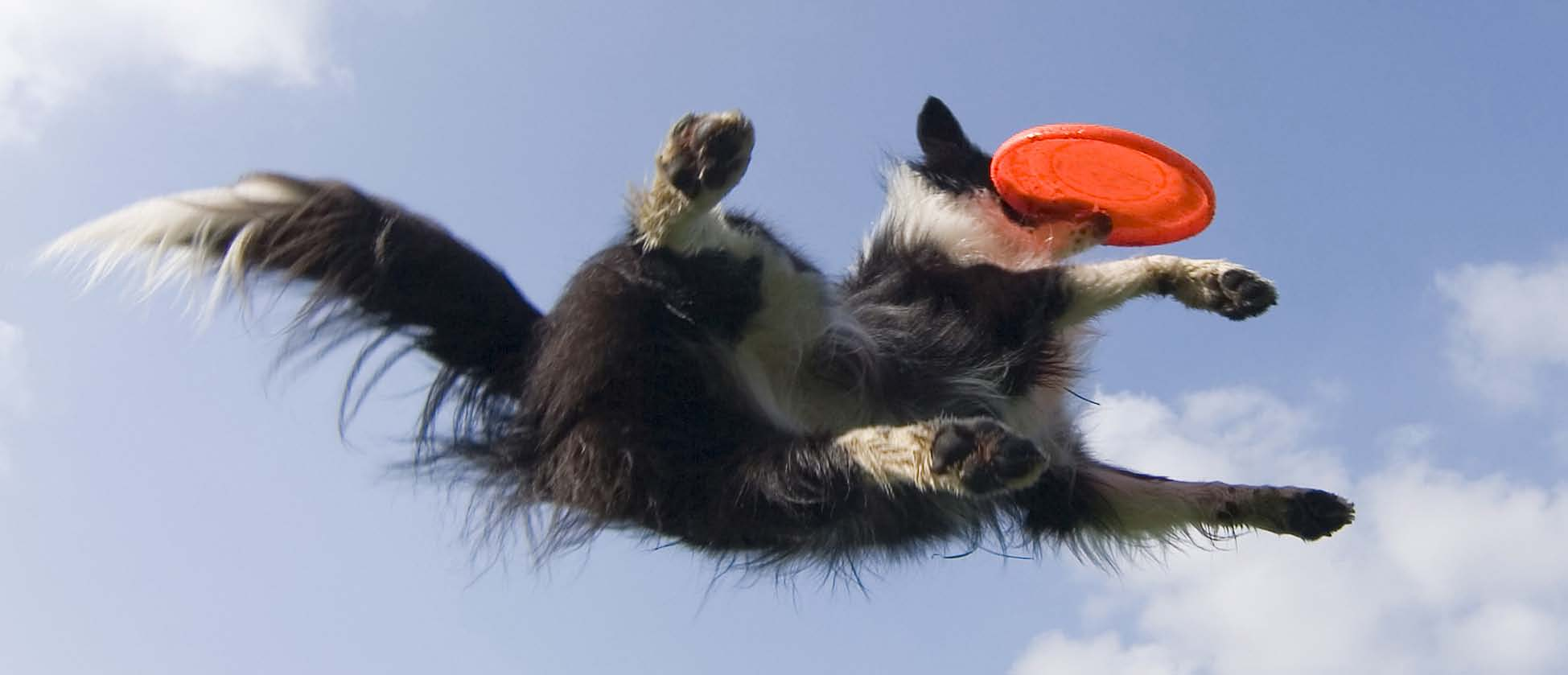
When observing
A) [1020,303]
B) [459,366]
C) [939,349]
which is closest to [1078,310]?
[1020,303]

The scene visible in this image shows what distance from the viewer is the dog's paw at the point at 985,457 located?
13.6 feet

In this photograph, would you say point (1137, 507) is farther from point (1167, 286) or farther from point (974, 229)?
point (974, 229)

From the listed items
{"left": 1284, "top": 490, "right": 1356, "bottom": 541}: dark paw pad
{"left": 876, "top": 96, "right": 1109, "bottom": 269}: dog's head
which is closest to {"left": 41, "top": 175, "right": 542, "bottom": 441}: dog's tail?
{"left": 876, "top": 96, "right": 1109, "bottom": 269}: dog's head

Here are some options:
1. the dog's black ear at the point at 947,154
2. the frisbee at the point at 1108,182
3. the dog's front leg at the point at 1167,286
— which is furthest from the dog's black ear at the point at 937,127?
the dog's front leg at the point at 1167,286

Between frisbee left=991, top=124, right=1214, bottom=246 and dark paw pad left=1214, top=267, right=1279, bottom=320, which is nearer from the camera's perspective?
dark paw pad left=1214, top=267, right=1279, bottom=320

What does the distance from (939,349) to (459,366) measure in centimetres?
181

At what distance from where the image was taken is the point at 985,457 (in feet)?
13.7

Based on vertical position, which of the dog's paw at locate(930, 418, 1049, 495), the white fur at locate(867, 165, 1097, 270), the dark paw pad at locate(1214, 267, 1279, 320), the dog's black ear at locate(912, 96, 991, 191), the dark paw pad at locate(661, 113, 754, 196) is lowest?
the dog's paw at locate(930, 418, 1049, 495)

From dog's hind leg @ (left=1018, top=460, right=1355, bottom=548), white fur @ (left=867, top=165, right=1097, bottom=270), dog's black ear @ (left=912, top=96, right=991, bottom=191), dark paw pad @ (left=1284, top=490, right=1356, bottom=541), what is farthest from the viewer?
dog's black ear @ (left=912, top=96, right=991, bottom=191)

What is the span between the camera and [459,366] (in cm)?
502

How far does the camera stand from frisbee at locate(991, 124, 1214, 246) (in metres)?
5.79

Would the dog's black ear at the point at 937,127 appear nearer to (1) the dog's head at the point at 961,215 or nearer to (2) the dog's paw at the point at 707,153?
(1) the dog's head at the point at 961,215

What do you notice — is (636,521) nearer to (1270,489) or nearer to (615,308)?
(615,308)

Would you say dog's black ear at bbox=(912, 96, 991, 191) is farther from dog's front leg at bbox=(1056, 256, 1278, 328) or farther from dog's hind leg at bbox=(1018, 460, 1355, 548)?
dog's hind leg at bbox=(1018, 460, 1355, 548)
